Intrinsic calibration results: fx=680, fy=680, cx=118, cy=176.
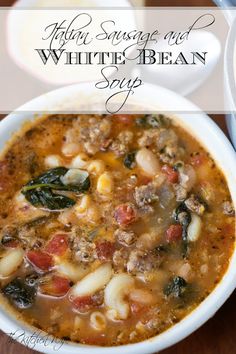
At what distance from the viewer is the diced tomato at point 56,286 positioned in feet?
6.80

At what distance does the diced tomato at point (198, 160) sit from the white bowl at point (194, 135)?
3 centimetres

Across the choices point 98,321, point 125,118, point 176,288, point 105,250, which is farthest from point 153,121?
point 98,321

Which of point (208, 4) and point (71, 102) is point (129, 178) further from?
point (208, 4)

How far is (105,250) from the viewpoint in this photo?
2.13m

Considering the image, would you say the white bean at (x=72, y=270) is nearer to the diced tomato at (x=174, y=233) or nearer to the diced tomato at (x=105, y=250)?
the diced tomato at (x=105, y=250)

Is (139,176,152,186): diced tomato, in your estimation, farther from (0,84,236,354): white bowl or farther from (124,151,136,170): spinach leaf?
(0,84,236,354): white bowl

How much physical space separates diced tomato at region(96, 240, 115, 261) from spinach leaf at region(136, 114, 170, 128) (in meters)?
0.48

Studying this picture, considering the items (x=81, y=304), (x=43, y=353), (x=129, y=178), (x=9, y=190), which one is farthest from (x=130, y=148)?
(x=43, y=353)

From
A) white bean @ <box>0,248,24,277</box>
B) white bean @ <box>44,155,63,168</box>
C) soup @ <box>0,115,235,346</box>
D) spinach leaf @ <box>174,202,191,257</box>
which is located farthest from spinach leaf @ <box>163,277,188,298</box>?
white bean @ <box>44,155,63,168</box>

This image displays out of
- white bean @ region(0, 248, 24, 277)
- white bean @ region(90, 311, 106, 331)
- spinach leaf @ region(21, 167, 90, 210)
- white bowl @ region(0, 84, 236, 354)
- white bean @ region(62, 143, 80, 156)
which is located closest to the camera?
white bowl @ region(0, 84, 236, 354)

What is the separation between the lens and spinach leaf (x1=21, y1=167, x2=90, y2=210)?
2.22 meters

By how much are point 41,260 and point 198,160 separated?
63 centimetres

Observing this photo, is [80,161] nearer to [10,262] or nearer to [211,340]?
[10,262]

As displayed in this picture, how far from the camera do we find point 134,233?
7.10ft
